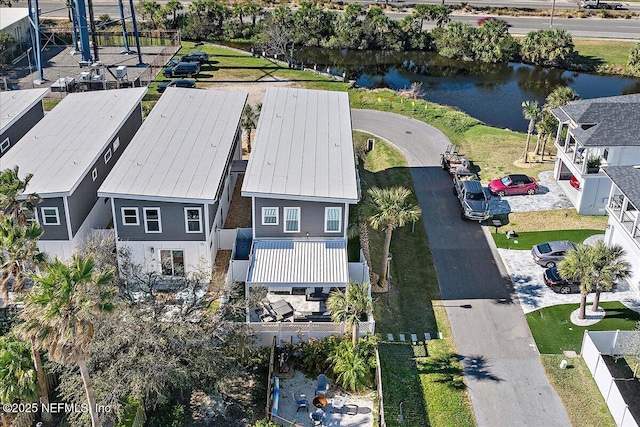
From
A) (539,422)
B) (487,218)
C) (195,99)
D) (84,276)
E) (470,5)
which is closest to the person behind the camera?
(84,276)

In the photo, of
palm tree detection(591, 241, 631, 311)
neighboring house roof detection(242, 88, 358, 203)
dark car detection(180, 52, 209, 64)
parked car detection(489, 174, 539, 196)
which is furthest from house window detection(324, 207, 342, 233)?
dark car detection(180, 52, 209, 64)

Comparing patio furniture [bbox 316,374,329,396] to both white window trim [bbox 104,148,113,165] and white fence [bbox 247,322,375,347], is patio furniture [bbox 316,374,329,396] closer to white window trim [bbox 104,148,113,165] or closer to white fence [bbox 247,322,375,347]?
white fence [bbox 247,322,375,347]

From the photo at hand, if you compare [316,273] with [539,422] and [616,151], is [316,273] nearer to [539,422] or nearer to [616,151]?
[539,422]

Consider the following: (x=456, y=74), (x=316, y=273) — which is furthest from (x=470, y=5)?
(x=316, y=273)

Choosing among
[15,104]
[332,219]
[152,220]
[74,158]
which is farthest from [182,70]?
[332,219]

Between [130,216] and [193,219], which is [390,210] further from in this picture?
[130,216]

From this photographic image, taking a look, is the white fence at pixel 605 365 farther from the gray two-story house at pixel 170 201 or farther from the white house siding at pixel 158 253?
the white house siding at pixel 158 253

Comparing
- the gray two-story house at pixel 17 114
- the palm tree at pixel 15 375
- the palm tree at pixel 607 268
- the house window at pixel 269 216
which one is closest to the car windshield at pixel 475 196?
the palm tree at pixel 607 268
